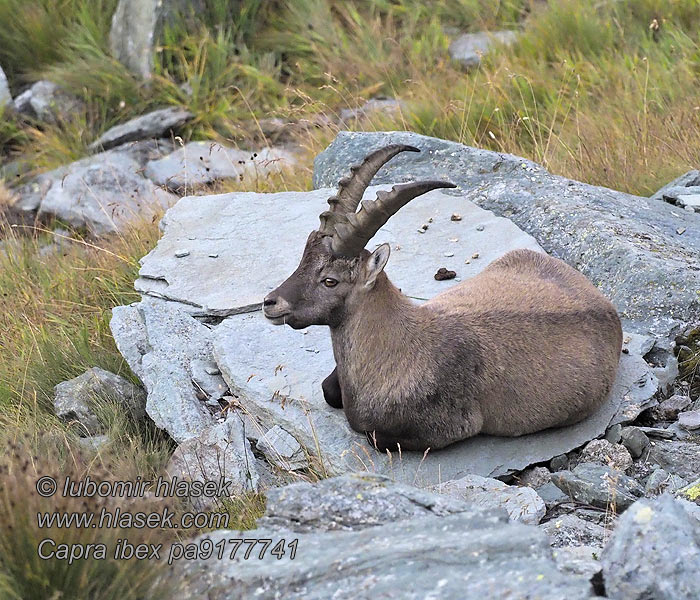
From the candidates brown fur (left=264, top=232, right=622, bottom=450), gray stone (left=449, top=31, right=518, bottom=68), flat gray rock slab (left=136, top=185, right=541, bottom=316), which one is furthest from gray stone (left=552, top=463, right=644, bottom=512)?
gray stone (left=449, top=31, right=518, bottom=68)

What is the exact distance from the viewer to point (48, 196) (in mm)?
12008

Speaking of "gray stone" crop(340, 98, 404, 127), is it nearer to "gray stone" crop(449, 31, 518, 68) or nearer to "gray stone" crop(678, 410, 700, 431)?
"gray stone" crop(449, 31, 518, 68)

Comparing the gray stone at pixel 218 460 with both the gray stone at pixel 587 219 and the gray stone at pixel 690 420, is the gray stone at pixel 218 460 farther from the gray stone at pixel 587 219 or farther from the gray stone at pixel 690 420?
the gray stone at pixel 587 219

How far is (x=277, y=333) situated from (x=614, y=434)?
2228mm

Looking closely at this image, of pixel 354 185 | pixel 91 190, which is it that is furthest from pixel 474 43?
pixel 354 185

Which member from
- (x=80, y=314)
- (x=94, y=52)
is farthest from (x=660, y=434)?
(x=94, y=52)

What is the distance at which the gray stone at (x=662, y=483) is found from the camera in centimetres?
519

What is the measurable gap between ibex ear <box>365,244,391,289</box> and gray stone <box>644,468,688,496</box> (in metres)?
1.78

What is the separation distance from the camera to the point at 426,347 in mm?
5609

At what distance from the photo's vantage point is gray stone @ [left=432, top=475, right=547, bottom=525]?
15.8ft

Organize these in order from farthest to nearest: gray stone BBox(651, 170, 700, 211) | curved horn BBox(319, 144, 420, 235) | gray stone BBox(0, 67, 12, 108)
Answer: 1. gray stone BBox(0, 67, 12, 108)
2. gray stone BBox(651, 170, 700, 211)
3. curved horn BBox(319, 144, 420, 235)

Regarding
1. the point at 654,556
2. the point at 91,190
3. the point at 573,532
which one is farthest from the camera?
the point at 91,190

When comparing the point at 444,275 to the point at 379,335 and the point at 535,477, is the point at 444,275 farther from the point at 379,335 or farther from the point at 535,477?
the point at 535,477

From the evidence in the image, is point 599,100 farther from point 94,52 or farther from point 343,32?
point 94,52
